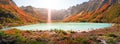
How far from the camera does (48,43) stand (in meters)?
24.0

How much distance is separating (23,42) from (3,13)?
146 m

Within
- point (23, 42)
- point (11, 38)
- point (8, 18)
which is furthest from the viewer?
point (8, 18)

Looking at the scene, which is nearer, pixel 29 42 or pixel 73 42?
pixel 73 42

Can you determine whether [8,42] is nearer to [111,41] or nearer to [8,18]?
[111,41]

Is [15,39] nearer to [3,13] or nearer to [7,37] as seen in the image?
[7,37]

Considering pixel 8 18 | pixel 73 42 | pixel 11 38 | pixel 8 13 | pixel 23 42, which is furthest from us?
pixel 8 13

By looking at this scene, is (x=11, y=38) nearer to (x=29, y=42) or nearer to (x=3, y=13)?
(x=29, y=42)

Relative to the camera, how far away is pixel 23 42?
2464 cm

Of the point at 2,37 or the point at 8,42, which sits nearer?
the point at 8,42

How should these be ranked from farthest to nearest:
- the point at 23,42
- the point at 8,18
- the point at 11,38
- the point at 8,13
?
the point at 8,13 < the point at 8,18 < the point at 11,38 < the point at 23,42

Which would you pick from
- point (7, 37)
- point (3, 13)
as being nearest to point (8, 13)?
point (3, 13)

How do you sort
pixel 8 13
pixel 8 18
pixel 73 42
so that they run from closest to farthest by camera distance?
pixel 73 42, pixel 8 18, pixel 8 13

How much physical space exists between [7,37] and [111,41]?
11782 mm

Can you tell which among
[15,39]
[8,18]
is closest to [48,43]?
[15,39]
